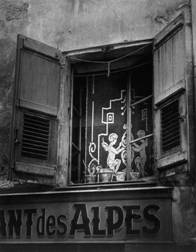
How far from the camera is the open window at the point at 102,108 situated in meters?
5.91

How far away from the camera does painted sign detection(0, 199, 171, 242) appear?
227 inches

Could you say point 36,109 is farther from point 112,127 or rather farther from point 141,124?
point 141,124

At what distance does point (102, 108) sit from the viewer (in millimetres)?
6922

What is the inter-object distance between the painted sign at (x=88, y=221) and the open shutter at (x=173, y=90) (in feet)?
1.81

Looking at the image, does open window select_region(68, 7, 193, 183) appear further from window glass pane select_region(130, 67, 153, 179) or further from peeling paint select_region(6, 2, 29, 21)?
peeling paint select_region(6, 2, 29, 21)

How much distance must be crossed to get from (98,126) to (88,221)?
1.34 m

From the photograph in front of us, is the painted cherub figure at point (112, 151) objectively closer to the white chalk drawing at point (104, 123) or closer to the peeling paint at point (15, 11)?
the white chalk drawing at point (104, 123)

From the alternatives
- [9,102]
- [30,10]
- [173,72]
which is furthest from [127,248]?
[30,10]

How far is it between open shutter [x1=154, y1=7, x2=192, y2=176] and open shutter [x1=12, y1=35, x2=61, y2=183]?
1258mm

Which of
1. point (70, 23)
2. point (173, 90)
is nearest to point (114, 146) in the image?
point (173, 90)

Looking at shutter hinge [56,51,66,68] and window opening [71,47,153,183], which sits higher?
shutter hinge [56,51,66,68]

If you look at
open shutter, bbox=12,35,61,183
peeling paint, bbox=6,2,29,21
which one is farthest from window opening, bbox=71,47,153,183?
peeling paint, bbox=6,2,29,21

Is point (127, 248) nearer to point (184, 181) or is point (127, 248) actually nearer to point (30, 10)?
point (184, 181)

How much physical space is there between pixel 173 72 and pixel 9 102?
7.51 feet
